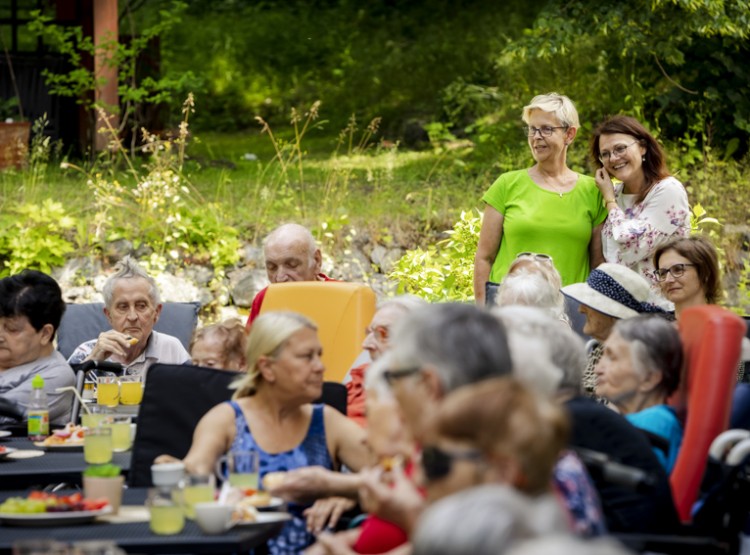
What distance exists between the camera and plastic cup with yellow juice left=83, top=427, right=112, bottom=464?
3814 mm

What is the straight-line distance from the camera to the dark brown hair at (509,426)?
82.9 inches

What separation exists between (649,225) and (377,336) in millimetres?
1676

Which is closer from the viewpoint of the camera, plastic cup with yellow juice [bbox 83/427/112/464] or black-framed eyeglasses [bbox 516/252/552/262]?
plastic cup with yellow juice [bbox 83/427/112/464]

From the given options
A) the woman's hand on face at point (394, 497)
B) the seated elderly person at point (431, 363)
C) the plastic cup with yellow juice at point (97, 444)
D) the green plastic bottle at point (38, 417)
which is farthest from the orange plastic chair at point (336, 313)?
the seated elderly person at point (431, 363)

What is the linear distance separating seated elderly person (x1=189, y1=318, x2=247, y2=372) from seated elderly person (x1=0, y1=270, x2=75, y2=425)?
562mm

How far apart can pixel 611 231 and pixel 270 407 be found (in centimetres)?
217

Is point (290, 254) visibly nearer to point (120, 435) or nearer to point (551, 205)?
point (551, 205)

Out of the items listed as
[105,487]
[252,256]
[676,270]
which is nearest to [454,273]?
[252,256]

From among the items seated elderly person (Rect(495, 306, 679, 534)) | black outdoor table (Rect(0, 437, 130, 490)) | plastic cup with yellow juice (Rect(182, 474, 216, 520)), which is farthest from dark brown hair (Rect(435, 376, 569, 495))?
black outdoor table (Rect(0, 437, 130, 490))

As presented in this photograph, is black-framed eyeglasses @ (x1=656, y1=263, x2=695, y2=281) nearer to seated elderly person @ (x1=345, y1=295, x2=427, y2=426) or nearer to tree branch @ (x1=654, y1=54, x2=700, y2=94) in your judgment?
seated elderly person @ (x1=345, y1=295, x2=427, y2=426)

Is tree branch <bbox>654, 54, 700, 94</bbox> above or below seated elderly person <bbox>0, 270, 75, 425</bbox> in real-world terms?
above

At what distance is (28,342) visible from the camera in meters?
4.84

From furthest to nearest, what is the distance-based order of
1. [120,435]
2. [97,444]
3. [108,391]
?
1. [108,391]
2. [120,435]
3. [97,444]

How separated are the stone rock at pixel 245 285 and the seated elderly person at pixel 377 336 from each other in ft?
14.3
